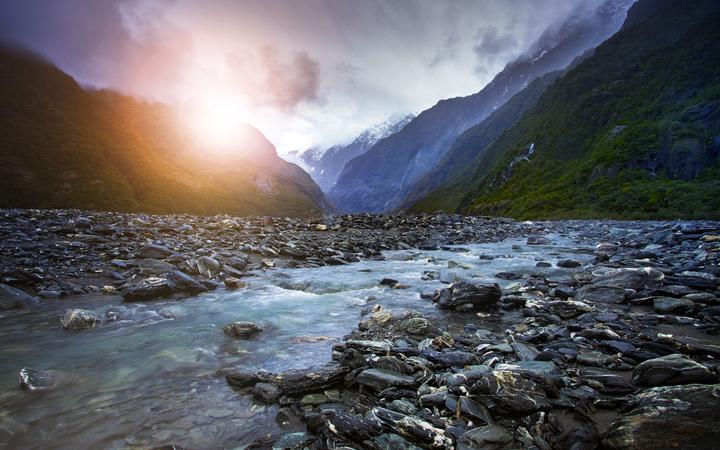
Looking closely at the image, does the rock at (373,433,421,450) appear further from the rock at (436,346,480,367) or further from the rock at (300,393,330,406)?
the rock at (436,346,480,367)

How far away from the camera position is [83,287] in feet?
39.5

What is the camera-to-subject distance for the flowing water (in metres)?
4.57

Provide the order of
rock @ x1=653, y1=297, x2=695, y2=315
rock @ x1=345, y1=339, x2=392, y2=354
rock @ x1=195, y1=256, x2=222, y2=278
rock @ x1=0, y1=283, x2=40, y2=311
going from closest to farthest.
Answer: rock @ x1=345, y1=339, x2=392, y2=354
rock @ x1=653, y1=297, x2=695, y2=315
rock @ x1=0, y1=283, x2=40, y2=311
rock @ x1=195, y1=256, x2=222, y2=278

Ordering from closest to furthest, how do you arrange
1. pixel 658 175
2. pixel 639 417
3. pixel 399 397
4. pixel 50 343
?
1. pixel 639 417
2. pixel 399 397
3. pixel 50 343
4. pixel 658 175

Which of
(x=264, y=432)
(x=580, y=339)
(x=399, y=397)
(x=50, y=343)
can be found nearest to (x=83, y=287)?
(x=50, y=343)

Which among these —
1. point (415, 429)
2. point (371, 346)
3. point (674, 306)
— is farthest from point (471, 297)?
point (415, 429)

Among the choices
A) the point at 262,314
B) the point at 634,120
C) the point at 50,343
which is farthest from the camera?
the point at 634,120

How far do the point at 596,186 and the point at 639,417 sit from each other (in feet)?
281

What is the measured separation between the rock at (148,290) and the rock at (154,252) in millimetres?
5534

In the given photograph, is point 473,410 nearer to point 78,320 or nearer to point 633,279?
point 633,279

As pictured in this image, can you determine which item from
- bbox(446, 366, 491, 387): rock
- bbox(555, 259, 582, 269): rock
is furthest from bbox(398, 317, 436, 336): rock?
bbox(555, 259, 582, 269): rock

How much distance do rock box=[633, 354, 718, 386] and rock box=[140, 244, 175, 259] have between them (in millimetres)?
18294

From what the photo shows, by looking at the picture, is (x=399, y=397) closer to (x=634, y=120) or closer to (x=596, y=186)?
(x=596, y=186)

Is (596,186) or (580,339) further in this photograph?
(596,186)
